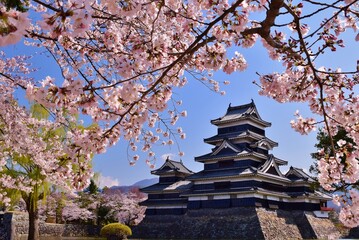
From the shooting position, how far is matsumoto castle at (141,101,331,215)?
80.8ft

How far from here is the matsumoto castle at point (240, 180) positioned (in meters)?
24.6

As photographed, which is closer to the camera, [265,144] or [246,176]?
[246,176]

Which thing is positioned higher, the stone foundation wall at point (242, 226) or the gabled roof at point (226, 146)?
the gabled roof at point (226, 146)

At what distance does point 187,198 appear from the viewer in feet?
92.8

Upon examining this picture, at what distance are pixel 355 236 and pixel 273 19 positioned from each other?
2622 cm

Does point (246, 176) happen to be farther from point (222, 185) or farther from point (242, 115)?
point (242, 115)

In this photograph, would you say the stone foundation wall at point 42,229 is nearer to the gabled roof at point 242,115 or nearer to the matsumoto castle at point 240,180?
the matsumoto castle at point 240,180

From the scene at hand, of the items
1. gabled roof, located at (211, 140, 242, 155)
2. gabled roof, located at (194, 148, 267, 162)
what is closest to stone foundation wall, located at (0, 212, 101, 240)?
gabled roof, located at (194, 148, 267, 162)

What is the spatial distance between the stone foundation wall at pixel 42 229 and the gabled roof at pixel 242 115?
15621 mm

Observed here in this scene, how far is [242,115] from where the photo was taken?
28.2 m

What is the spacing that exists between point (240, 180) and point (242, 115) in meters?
5.99

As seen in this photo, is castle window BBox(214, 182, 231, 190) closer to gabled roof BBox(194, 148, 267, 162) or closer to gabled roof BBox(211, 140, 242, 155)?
gabled roof BBox(194, 148, 267, 162)

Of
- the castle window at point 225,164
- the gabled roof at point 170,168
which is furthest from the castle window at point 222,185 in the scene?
the gabled roof at point 170,168

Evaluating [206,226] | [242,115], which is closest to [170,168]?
[242,115]
